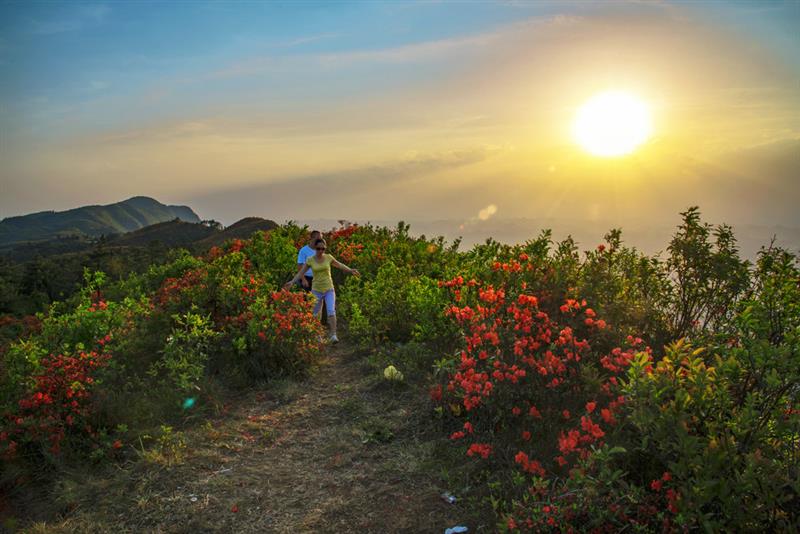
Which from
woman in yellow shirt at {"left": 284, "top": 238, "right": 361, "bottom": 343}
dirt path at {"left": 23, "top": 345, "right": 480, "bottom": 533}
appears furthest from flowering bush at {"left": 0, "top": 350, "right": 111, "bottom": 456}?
woman in yellow shirt at {"left": 284, "top": 238, "right": 361, "bottom": 343}

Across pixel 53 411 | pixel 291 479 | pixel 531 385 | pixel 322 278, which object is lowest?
pixel 291 479

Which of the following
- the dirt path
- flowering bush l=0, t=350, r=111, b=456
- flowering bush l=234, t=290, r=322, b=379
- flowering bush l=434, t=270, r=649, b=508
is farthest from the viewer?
flowering bush l=234, t=290, r=322, b=379

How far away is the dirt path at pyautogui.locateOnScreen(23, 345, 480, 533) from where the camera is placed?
440cm

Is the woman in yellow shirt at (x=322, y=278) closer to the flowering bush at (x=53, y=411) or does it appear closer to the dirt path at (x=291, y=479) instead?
the dirt path at (x=291, y=479)

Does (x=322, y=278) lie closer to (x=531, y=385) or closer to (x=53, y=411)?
(x=53, y=411)

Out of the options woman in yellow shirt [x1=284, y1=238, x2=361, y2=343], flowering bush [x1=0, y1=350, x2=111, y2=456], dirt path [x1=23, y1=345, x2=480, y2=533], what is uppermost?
woman in yellow shirt [x1=284, y1=238, x2=361, y2=343]

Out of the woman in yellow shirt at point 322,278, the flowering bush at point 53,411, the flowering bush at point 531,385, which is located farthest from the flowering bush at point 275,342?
the flowering bush at point 531,385

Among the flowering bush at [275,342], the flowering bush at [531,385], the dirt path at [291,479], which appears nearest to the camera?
the dirt path at [291,479]

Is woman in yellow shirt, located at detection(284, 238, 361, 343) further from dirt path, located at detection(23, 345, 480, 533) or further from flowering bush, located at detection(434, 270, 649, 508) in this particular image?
flowering bush, located at detection(434, 270, 649, 508)

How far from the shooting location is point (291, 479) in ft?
16.5

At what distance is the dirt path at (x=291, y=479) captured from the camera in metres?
4.40

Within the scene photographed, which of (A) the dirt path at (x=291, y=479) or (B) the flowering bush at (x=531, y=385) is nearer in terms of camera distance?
(A) the dirt path at (x=291, y=479)

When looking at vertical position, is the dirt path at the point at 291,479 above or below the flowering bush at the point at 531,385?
below

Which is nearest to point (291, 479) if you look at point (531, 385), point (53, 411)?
point (531, 385)
